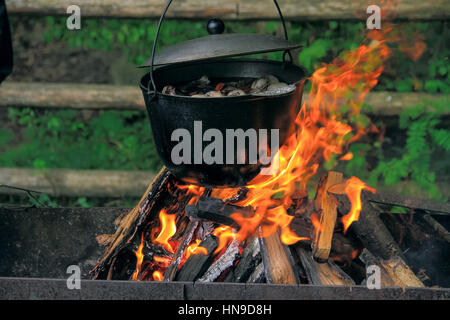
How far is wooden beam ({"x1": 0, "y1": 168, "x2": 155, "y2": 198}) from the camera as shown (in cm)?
388

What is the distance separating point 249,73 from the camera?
2600mm

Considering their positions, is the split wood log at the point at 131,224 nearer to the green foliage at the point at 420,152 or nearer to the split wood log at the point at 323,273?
the split wood log at the point at 323,273

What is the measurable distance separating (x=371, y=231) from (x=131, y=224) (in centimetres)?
120

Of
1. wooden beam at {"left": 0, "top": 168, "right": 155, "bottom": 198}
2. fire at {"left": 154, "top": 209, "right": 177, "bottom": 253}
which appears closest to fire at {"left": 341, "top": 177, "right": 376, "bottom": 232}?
fire at {"left": 154, "top": 209, "right": 177, "bottom": 253}

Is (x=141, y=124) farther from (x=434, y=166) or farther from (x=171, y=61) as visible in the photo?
(x=434, y=166)

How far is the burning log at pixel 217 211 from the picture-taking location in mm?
2193

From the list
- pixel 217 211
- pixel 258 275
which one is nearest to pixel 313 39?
pixel 217 211

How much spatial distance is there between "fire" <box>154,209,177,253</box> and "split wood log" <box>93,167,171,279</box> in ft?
0.33

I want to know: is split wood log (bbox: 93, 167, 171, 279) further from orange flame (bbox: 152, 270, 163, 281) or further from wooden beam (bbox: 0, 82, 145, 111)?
wooden beam (bbox: 0, 82, 145, 111)

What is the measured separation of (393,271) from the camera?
208cm

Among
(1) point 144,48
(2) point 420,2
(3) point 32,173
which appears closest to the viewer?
(2) point 420,2

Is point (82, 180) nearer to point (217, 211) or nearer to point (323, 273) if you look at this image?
point (217, 211)
